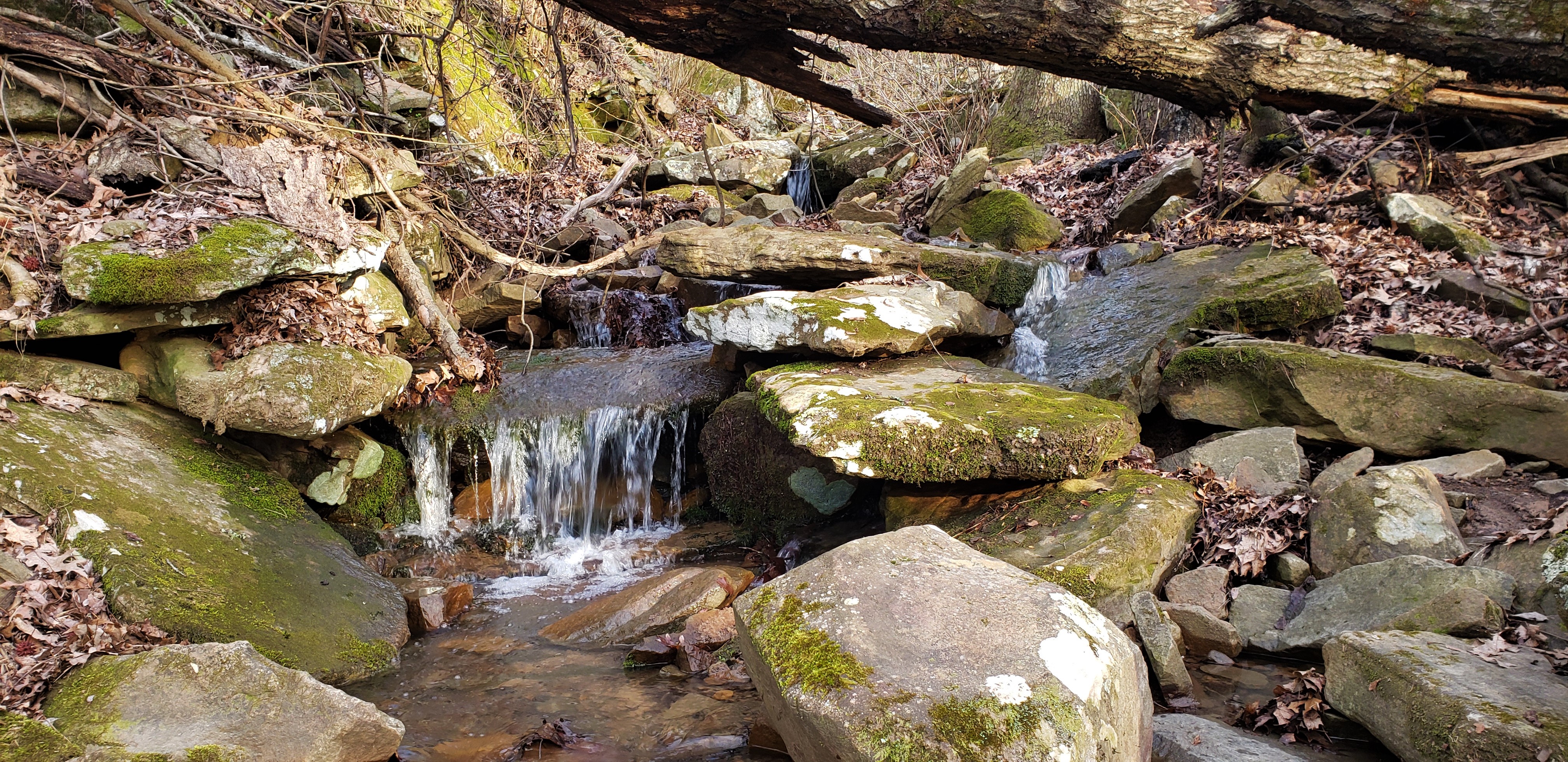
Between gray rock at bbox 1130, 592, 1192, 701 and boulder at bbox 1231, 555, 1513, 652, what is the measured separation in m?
0.53

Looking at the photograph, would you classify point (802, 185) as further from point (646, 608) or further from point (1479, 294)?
point (646, 608)

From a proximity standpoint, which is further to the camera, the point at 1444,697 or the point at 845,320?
the point at 845,320

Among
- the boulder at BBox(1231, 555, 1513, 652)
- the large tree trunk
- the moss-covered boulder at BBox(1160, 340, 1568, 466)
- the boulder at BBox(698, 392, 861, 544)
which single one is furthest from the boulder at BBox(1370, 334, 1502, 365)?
the boulder at BBox(698, 392, 861, 544)

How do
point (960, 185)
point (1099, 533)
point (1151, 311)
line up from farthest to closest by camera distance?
point (960, 185)
point (1151, 311)
point (1099, 533)

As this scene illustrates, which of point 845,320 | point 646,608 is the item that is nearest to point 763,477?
point 845,320

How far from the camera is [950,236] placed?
912 cm

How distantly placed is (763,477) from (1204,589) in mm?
3117

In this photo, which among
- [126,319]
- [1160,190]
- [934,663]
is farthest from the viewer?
[1160,190]

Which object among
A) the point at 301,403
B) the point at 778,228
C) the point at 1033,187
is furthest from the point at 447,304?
the point at 1033,187

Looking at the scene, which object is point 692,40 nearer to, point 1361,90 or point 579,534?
point 1361,90

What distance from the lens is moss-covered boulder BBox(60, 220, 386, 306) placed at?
493cm

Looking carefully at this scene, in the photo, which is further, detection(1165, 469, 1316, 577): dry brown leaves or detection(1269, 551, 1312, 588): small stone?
detection(1165, 469, 1316, 577): dry brown leaves

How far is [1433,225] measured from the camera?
655cm

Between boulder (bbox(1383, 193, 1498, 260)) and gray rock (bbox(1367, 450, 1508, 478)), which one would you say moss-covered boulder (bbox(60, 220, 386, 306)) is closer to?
gray rock (bbox(1367, 450, 1508, 478))
